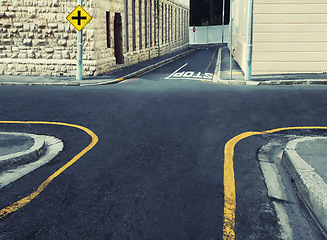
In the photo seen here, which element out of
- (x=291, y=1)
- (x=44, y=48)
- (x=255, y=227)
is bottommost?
(x=255, y=227)

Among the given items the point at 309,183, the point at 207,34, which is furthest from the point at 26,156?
the point at 207,34

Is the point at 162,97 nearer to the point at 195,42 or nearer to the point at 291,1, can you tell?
the point at 291,1

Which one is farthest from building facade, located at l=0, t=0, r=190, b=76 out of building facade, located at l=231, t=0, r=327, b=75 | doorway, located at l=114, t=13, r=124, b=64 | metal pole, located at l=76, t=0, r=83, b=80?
building facade, located at l=231, t=0, r=327, b=75

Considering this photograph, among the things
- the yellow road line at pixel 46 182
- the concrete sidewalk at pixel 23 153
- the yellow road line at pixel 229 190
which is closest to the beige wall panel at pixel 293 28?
the yellow road line at pixel 229 190

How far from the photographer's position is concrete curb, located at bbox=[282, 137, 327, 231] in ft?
14.9

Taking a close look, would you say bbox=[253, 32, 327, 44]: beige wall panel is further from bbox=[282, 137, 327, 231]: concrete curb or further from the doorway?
bbox=[282, 137, 327, 231]: concrete curb

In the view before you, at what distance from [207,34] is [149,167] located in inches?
2583

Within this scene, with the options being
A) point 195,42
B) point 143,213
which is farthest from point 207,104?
point 195,42

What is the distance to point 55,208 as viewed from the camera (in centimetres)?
479

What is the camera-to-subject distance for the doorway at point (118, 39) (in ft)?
78.2

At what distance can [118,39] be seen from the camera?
24.3 m

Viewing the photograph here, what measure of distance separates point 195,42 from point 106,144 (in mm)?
64585

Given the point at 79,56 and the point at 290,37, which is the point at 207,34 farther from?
the point at 79,56

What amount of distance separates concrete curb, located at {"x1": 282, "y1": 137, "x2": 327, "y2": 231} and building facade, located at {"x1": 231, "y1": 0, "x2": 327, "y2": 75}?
1425cm
